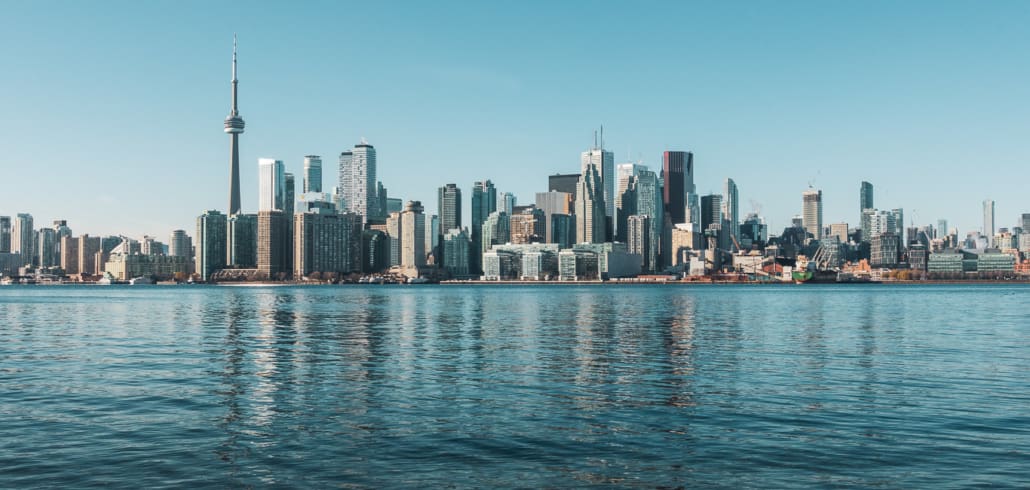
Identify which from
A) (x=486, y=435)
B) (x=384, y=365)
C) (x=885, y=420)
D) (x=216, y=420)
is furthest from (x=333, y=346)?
(x=885, y=420)

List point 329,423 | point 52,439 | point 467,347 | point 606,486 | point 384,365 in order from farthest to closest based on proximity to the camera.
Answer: point 467,347 → point 384,365 → point 329,423 → point 52,439 → point 606,486

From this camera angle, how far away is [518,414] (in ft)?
116

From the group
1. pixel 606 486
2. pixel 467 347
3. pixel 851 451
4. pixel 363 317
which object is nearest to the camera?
pixel 606 486

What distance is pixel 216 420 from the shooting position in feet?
112

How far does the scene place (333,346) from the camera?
67.3 meters

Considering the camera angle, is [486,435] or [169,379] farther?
[169,379]

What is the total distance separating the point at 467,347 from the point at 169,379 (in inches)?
959

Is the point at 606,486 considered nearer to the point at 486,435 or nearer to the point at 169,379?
the point at 486,435

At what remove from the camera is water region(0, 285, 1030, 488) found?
2577 centimetres

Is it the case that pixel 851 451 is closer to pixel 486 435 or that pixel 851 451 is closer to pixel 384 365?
pixel 486 435

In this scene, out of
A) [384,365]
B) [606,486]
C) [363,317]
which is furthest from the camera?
[363,317]

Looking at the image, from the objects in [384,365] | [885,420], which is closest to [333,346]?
[384,365]

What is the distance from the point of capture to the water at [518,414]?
25.8m

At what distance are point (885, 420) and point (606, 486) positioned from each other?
1563cm
